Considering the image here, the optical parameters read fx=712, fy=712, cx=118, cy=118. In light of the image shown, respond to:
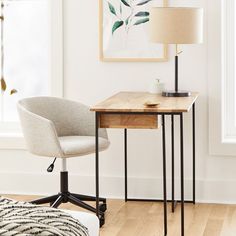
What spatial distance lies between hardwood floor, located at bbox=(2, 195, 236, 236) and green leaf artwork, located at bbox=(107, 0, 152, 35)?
4.31ft

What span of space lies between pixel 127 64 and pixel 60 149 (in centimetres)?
106

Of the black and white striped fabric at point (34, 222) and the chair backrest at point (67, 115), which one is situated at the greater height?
the chair backrest at point (67, 115)

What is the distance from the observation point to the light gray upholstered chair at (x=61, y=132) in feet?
15.1

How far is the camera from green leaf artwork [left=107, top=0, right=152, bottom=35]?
5246mm

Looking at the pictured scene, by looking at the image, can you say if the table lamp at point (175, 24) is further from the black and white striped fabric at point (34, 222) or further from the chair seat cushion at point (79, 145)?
the black and white striped fabric at point (34, 222)

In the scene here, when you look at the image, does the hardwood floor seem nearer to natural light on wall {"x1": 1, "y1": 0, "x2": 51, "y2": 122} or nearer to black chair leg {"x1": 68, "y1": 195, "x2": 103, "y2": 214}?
black chair leg {"x1": 68, "y1": 195, "x2": 103, "y2": 214}

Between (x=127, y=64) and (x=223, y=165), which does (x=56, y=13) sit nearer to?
(x=127, y=64)

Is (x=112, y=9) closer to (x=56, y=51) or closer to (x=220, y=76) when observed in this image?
(x=56, y=51)

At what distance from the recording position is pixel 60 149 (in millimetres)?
4582

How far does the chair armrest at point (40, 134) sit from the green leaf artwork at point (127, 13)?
1067mm

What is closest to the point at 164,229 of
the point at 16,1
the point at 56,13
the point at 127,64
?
the point at 127,64

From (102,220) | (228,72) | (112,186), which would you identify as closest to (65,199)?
(102,220)

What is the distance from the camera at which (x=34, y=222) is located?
252 centimetres

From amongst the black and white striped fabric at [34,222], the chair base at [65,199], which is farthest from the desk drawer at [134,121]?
the black and white striped fabric at [34,222]
